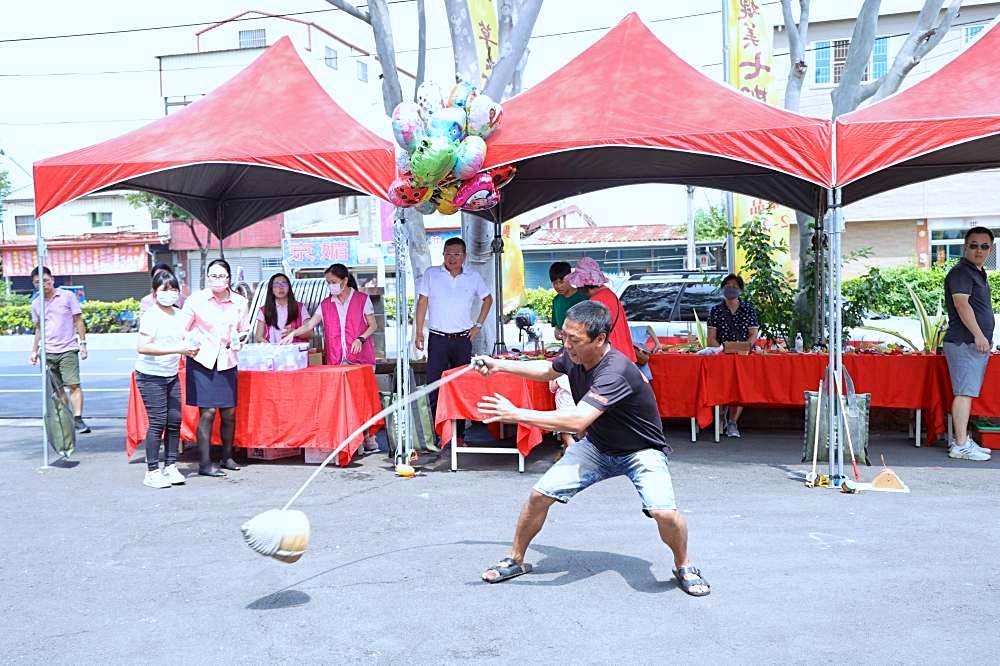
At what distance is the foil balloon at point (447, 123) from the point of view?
301 inches

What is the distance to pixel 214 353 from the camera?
7.91 metres

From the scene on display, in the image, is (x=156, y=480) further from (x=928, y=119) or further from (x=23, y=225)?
(x=23, y=225)

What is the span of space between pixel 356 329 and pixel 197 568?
382cm

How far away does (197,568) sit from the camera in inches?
217

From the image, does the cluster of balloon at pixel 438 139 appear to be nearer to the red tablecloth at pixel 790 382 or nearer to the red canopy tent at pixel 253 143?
the red canopy tent at pixel 253 143

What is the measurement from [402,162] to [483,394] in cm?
204

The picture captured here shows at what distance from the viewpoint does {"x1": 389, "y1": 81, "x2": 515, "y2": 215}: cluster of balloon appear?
7.61 m

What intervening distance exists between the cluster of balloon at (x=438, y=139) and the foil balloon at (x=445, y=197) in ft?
0.07

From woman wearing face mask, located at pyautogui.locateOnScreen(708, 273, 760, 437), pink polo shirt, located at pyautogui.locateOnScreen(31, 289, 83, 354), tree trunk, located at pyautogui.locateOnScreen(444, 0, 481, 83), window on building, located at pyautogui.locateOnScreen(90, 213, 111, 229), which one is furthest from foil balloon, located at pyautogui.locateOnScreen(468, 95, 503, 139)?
window on building, located at pyautogui.locateOnScreen(90, 213, 111, 229)

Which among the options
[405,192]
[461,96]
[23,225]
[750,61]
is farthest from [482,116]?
[23,225]

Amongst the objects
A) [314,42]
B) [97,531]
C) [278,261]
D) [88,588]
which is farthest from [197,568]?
[314,42]

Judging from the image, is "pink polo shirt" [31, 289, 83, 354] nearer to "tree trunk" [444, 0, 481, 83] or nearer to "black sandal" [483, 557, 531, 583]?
"tree trunk" [444, 0, 481, 83]

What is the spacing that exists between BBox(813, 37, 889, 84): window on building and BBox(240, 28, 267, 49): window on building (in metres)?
28.0

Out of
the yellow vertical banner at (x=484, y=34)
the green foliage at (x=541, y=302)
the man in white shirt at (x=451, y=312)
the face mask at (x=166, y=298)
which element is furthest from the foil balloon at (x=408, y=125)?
the green foliage at (x=541, y=302)
